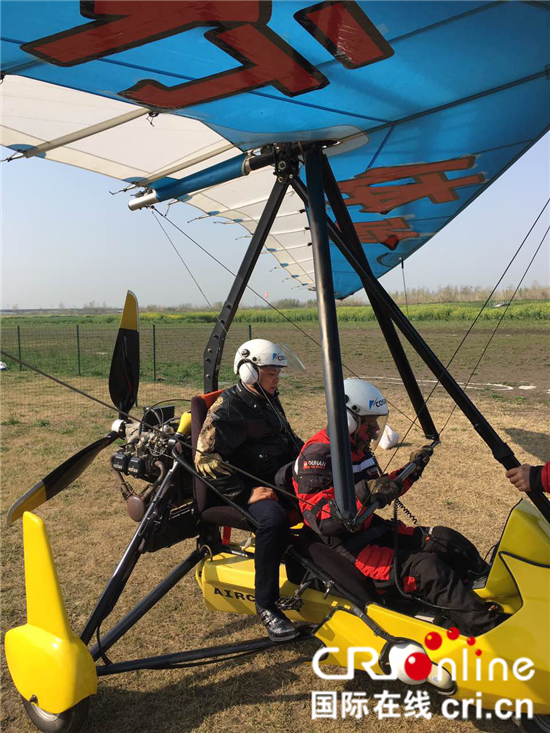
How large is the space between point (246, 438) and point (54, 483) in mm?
1258

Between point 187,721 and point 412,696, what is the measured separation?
48.6 inches

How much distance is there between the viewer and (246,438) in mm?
3674

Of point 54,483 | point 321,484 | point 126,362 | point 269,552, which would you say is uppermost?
point 126,362

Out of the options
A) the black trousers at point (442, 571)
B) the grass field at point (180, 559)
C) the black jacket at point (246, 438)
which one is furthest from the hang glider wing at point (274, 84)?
the grass field at point (180, 559)

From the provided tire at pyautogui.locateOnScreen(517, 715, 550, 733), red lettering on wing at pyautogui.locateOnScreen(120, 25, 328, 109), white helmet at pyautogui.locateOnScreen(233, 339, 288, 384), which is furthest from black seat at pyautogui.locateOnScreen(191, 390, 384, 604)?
red lettering on wing at pyautogui.locateOnScreen(120, 25, 328, 109)

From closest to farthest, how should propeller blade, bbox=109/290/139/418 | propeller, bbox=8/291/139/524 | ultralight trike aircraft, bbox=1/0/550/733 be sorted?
ultralight trike aircraft, bbox=1/0/550/733 < propeller, bbox=8/291/139/524 < propeller blade, bbox=109/290/139/418

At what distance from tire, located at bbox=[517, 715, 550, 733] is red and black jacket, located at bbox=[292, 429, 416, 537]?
117 cm

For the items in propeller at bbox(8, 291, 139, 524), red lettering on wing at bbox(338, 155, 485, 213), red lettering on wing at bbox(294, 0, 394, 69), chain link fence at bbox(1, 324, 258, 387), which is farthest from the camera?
chain link fence at bbox(1, 324, 258, 387)

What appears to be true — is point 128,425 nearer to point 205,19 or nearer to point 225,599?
point 225,599

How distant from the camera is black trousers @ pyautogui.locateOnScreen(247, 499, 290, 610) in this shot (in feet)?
9.96

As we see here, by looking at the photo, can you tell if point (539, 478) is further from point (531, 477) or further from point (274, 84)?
point (274, 84)

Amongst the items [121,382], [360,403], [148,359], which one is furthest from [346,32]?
[148,359]

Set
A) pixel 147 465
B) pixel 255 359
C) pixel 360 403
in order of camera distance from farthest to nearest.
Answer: pixel 255 359 → pixel 147 465 → pixel 360 403

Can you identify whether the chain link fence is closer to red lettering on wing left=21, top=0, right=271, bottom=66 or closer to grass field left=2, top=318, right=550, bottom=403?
grass field left=2, top=318, right=550, bottom=403
